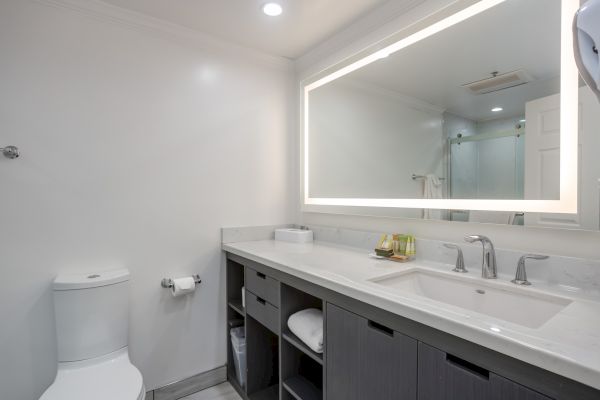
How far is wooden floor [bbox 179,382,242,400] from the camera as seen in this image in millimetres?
1879

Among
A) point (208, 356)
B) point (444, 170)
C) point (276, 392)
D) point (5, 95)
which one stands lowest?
point (276, 392)

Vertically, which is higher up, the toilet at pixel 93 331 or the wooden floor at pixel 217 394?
the toilet at pixel 93 331

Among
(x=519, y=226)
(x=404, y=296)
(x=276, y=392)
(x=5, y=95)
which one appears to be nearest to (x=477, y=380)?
(x=404, y=296)

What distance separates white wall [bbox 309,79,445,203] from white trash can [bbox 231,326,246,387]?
1093 millimetres

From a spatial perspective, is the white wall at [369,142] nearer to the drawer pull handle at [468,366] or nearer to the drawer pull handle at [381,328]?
the drawer pull handle at [381,328]

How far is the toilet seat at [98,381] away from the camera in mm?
1186

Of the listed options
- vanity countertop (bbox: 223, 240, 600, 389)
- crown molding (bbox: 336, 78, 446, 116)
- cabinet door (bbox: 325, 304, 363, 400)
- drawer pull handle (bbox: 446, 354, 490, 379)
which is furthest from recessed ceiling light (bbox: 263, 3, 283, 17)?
drawer pull handle (bbox: 446, 354, 490, 379)

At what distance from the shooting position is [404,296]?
0.96 m

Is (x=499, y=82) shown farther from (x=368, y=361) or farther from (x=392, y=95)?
(x=368, y=361)

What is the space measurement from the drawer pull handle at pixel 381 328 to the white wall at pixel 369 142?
74cm

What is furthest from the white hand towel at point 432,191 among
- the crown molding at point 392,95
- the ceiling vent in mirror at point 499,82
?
the ceiling vent in mirror at point 499,82

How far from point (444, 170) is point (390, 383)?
0.98 meters

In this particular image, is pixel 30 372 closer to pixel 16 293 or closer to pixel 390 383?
pixel 16 293

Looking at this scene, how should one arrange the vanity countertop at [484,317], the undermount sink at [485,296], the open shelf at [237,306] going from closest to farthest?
the vanity countertop at [484,317], the undermount sink at [485,296], the open shelf at [237,306]
